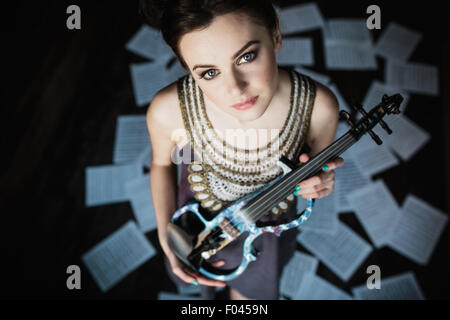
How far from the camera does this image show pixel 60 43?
1840 mm

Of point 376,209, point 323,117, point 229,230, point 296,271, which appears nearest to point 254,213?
point 229,230

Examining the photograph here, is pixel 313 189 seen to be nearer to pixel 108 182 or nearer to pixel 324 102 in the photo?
pixel 324 102

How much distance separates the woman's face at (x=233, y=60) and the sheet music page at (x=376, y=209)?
1348 millimetres

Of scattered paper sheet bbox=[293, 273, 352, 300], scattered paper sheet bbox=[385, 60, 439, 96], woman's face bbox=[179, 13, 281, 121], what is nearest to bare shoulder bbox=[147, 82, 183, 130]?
woman's face bbox=[179, 13, 281, 121]

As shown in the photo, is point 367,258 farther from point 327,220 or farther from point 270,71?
point 270,71

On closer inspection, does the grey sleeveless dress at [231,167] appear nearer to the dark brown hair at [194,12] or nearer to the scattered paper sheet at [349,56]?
the dark brown hair at [194,12]

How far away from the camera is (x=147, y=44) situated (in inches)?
78.5

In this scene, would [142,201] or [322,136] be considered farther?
[142,201]

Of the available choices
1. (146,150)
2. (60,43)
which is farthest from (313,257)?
(60,43)

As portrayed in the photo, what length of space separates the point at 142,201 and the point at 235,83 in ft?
4.35

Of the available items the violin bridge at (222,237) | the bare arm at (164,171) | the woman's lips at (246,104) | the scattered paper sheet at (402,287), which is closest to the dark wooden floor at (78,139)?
the scattered paper sheet at (402,287)

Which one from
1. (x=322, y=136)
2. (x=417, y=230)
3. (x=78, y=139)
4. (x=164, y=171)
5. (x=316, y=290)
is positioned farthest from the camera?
(x=78, y=139)

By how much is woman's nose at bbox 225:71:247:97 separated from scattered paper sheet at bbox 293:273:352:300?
1.32 m

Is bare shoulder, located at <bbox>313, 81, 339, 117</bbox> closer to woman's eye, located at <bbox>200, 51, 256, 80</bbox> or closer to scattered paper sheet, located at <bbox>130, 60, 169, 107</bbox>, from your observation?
woman's eye, located at <bbox>200, 51, 256, 80</bbox>
